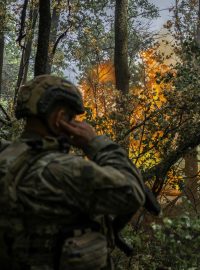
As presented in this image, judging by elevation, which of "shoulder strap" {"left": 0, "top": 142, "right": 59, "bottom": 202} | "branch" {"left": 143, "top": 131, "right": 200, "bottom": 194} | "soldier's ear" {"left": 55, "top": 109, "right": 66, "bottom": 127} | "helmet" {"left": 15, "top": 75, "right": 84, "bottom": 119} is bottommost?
"shoulder strap" {"left": 0, "top": 142, "right": 59, "bottom": 202}

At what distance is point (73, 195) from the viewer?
2.55 m

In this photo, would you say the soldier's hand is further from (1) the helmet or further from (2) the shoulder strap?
(2) the shoulder strap

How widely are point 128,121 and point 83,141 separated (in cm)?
593

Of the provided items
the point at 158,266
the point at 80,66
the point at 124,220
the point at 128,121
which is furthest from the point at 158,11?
the point at 124,220

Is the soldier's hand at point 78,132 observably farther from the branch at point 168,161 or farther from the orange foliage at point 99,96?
the orange foliage at point 99,96

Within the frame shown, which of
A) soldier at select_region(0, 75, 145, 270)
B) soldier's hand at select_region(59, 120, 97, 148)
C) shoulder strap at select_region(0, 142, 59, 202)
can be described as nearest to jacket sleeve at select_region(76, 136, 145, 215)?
soldier at select_region(0, 75, 145, 270)

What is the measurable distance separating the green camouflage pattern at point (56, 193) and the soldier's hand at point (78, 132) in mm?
51

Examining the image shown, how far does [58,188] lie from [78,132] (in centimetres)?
41

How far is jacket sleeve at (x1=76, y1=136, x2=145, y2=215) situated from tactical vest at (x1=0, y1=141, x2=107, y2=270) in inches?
8.1

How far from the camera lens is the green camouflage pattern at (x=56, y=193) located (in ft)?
8.27

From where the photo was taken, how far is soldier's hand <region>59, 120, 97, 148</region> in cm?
280

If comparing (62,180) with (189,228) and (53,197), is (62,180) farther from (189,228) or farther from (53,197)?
(189,228)

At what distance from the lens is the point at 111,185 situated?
2.49 m

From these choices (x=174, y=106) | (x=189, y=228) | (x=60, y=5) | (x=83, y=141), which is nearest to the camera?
A: (x=83, y=141)
